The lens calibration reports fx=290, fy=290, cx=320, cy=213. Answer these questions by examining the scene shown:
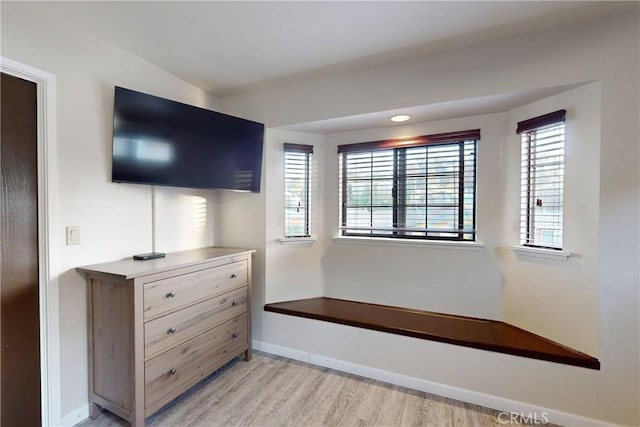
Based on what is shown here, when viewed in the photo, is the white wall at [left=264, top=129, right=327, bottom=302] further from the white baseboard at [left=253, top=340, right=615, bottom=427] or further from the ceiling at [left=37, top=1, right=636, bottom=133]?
the ceiling at [left=37, top=1, right=636, bottom=133]

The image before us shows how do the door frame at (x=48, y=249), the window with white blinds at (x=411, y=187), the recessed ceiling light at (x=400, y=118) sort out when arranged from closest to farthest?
→ the door frame at (x=48, y=249)
the recessed ceiling light at (x=400, y=118)
the window with white blinds at (x=411, y=187)

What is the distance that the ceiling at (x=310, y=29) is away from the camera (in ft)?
5.16

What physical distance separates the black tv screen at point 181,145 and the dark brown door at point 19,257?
392 mm

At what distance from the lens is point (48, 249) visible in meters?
1.62

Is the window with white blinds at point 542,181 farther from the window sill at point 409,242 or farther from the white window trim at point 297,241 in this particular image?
the white window trim at point 297,241

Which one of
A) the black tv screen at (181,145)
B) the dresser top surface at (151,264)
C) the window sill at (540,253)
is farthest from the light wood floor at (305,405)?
the black tv screen at (181,145)

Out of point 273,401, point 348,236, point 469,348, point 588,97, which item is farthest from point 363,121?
point 273,401

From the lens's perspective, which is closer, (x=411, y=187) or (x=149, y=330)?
(x=149, y=330)

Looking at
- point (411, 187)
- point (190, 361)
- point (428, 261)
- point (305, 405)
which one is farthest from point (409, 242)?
point (190, 361)

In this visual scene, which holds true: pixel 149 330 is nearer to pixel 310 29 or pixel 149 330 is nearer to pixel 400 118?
pixel 310 29

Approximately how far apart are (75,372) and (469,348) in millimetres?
2505

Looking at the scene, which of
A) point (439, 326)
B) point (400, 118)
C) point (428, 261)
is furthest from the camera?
point (428, 261)

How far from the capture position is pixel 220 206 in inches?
112

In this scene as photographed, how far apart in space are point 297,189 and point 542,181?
76.8 inches
